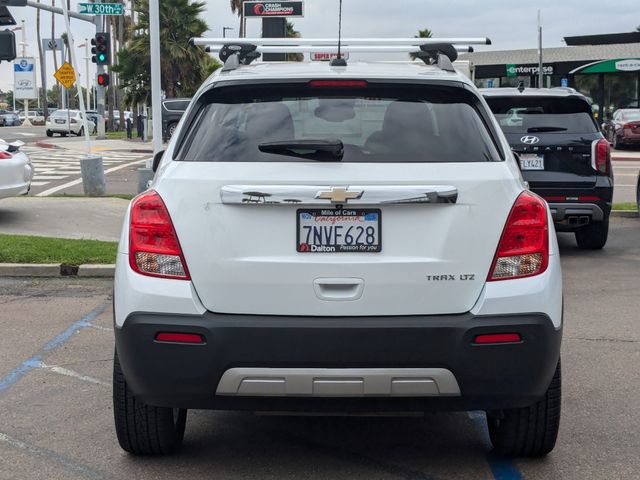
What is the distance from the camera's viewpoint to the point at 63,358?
257 inches

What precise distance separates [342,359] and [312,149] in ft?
2.79

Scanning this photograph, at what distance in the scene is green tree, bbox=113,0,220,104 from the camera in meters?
49.8

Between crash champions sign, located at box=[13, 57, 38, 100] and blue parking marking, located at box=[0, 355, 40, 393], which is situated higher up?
blue parking marking, located at box=[0, 355, 40, 393]

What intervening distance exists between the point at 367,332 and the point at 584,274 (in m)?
6.60

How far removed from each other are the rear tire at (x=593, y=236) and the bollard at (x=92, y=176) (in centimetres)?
857

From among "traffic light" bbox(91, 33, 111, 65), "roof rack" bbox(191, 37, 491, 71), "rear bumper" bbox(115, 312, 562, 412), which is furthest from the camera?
"traffic light" bbox(91, 33, 111, 65)

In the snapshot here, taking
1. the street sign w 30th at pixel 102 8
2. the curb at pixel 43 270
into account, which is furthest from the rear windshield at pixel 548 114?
the street sign w 30th at pixel 102 8

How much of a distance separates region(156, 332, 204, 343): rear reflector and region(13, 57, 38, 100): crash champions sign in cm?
8132

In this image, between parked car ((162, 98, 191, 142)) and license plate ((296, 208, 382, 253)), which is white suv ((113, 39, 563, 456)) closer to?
license plate ((296, 208, 382, 253))

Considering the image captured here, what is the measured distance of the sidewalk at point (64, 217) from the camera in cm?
1209

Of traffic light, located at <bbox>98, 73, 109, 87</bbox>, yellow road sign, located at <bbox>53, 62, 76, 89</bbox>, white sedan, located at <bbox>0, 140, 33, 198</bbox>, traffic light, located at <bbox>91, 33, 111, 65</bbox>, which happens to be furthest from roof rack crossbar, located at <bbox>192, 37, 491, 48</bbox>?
yellow road sign, located at <bbox>53, 62, 76, 89</bbox>

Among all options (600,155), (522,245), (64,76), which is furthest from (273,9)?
(522,245)

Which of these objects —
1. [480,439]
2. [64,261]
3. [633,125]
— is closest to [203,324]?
[480,439]

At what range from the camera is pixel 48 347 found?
6.84 metres
